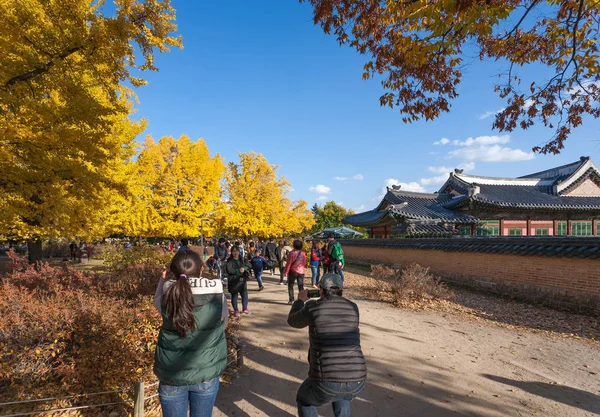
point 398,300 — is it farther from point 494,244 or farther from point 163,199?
point 163,199

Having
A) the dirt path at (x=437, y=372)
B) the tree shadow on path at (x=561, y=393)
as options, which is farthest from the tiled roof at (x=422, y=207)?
the tree shadow on path at (x=561, y=393)

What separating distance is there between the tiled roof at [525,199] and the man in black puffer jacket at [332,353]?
19744 millimetres

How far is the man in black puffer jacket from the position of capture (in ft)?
7.79

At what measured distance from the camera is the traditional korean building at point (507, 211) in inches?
786

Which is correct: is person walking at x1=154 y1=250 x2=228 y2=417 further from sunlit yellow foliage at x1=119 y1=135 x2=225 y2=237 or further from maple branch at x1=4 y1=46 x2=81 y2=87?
sunlit yellow foliage at x1=119 y1=135 x2=225 y2=237

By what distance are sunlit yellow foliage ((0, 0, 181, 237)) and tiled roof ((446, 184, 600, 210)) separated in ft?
64.6

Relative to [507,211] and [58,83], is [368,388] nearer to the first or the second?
[58,83]

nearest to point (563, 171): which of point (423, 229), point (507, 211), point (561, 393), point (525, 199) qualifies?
point (525, 199)

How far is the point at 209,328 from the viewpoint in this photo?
2.36 metres

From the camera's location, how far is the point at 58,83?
4.96m

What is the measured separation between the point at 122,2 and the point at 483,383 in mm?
7817

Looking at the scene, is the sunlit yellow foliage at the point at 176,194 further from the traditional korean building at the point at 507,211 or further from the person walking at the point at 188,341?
the person walking at the point at 188,341

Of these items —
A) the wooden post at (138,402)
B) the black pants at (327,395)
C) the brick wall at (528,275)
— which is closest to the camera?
the black pants at (327,395)

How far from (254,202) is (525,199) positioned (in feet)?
64.6
